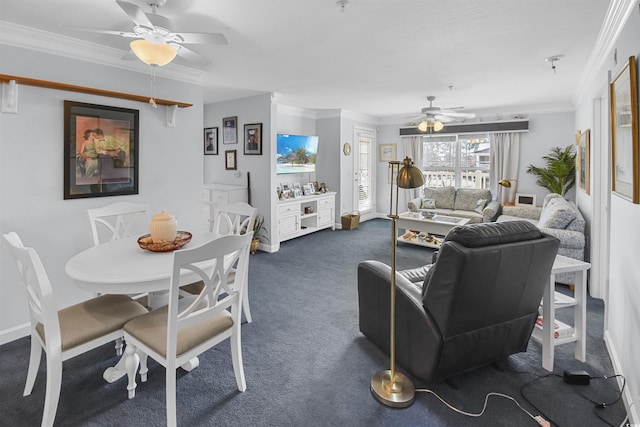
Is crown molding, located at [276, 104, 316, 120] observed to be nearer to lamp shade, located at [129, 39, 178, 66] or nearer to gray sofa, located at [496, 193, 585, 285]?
lamp shade, located at [129, 39, 178, 66]

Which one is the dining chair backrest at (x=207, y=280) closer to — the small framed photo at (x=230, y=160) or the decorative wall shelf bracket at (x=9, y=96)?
the decorative wall shelf bracket at (x=9, y=96)

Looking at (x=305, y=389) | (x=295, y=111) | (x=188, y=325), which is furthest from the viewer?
(x=295, y=111)

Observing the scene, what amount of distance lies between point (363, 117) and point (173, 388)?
6.76 meters

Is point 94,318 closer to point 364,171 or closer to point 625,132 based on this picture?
point 625,132

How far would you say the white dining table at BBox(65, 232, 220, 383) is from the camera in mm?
1731

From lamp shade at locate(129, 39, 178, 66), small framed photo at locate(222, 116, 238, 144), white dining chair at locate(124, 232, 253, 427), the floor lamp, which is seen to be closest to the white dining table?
white dining chair at locate(124, 232, 253, 427)

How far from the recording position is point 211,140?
6.03 m

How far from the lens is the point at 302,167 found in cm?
655

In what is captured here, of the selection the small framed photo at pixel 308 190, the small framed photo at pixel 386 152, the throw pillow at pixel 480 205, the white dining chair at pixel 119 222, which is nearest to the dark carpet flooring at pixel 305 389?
the white dining chair at pixel 119 222

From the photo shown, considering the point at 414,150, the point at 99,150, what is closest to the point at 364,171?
the point at 414,150

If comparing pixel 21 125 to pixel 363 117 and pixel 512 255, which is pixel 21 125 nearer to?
pixel 512 255

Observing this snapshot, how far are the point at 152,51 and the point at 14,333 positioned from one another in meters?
2.38

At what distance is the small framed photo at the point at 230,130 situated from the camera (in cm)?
555

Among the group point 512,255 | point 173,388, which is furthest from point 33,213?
point 512,255
